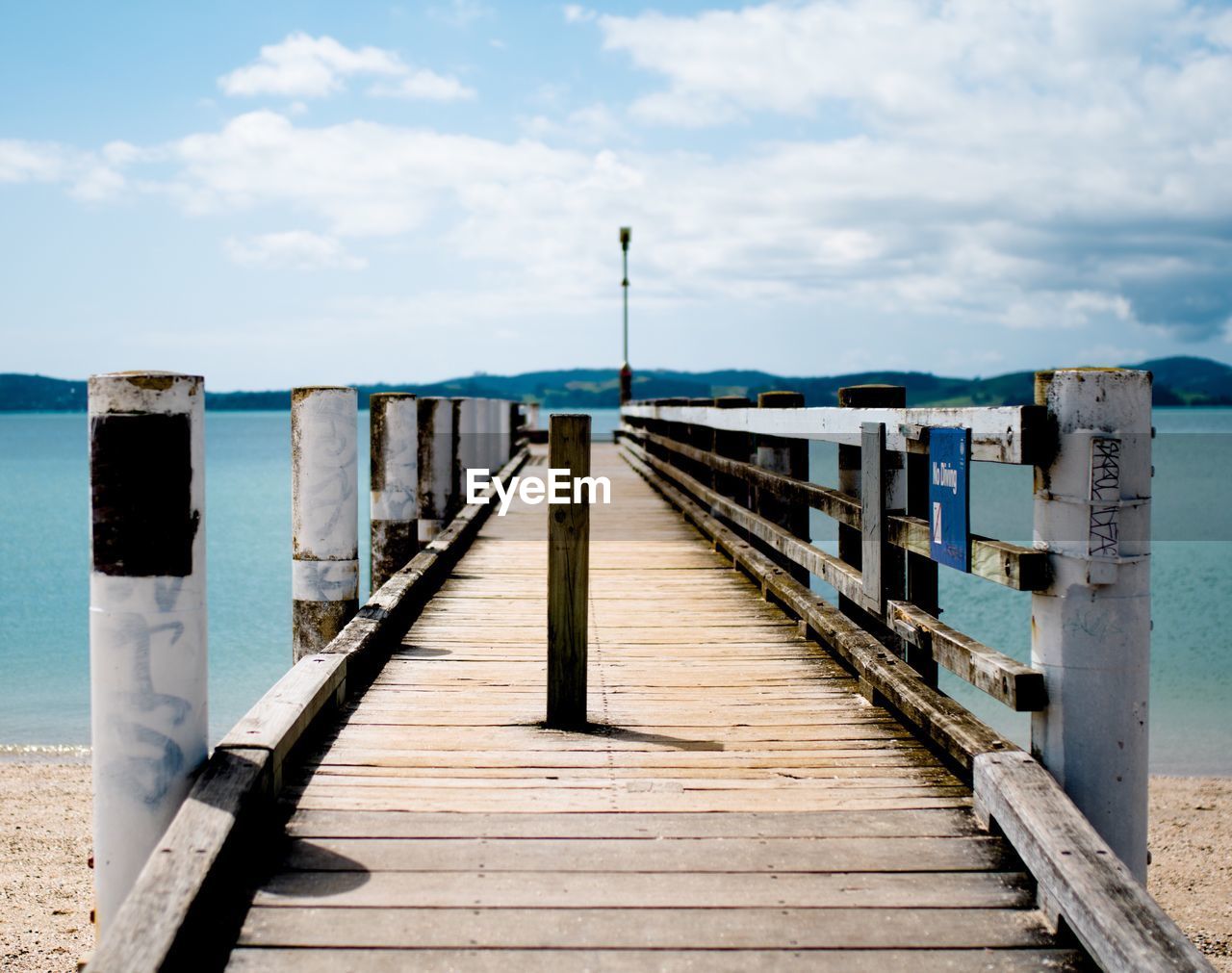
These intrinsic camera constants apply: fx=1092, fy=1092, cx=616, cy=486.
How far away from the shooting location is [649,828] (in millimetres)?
3186

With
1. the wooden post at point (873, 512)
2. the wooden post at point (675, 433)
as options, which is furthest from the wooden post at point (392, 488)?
the wooden post at point (873, 512)

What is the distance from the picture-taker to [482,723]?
13.7ft

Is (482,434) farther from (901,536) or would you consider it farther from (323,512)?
(901,536)

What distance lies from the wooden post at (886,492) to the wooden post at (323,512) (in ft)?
8.62

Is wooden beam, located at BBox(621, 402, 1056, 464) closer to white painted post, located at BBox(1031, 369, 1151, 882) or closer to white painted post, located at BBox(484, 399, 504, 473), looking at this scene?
white painted post, located at BBox(1031, 369, 1151, 882)

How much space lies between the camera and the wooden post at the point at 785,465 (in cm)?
693

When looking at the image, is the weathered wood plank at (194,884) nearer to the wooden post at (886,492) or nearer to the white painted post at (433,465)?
the wooden post at (886,492)

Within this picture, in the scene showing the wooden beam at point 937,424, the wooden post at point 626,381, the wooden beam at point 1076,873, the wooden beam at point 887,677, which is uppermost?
the wooden post at point 626,381

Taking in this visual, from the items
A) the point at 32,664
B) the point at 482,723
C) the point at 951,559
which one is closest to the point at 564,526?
the point at 482,723

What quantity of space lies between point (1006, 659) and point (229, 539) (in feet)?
143

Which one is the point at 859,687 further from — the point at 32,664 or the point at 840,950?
the point at 32,664

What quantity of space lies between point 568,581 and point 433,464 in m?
8.20

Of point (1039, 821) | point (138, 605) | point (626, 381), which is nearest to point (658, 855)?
point (1039, 821)

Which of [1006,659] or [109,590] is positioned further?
[1006,659]
